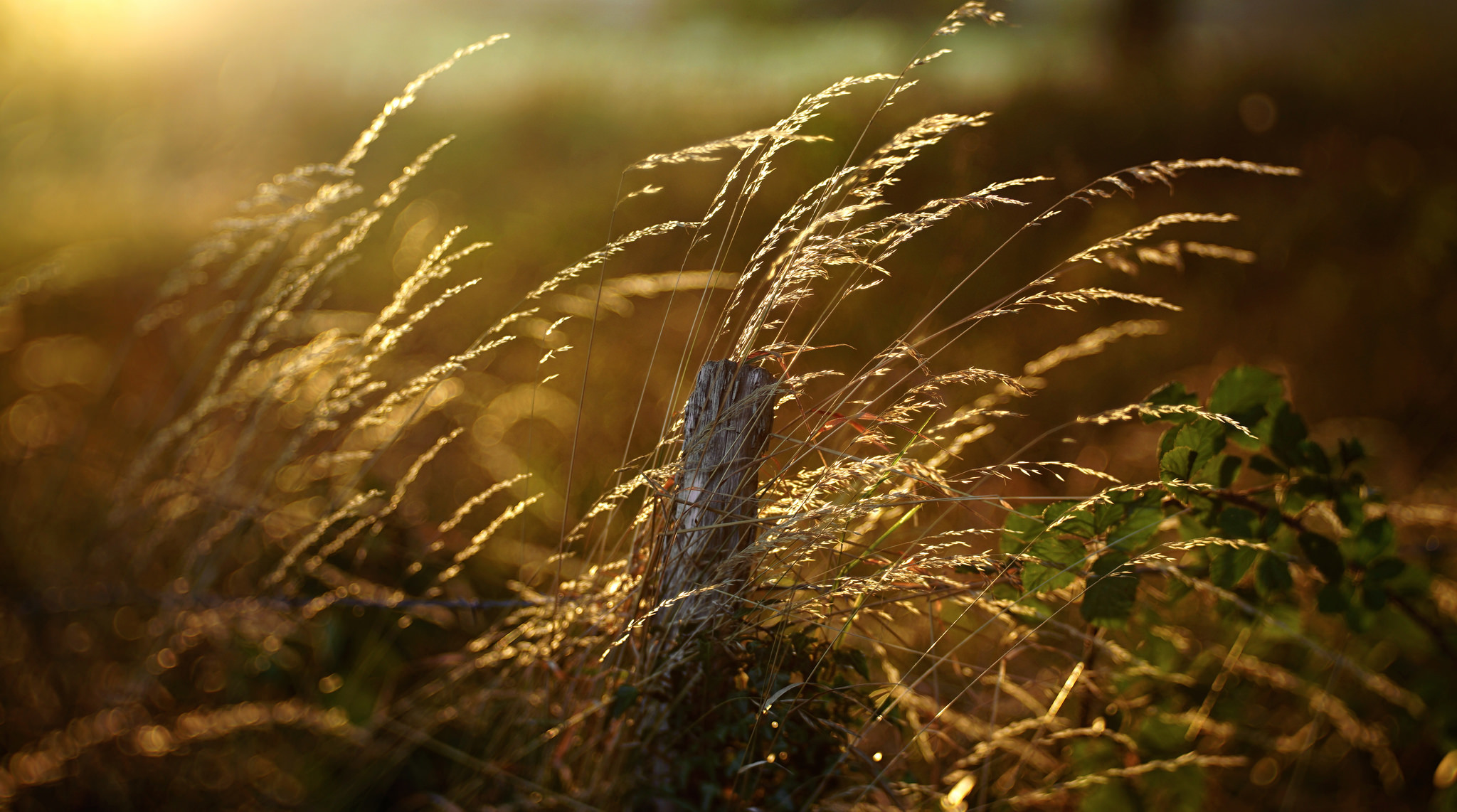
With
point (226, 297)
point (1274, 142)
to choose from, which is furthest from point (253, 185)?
point (1274, 142)

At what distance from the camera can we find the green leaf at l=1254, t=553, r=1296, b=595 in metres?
1.25

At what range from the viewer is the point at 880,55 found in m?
4.41

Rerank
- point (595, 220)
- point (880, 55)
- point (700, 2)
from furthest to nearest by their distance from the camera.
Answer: point (700, 2) → point (595, 220) → point (880, 55)

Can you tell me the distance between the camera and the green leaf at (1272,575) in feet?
4.09

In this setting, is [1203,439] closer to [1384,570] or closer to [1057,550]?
[1057,550]

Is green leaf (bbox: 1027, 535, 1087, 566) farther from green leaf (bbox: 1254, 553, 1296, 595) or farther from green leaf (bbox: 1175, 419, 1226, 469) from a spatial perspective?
green leaf (bbox: 1254, 553, 1296, 595)

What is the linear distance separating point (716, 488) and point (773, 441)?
23 centimetres

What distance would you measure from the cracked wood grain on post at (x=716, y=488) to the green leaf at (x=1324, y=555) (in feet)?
3.34

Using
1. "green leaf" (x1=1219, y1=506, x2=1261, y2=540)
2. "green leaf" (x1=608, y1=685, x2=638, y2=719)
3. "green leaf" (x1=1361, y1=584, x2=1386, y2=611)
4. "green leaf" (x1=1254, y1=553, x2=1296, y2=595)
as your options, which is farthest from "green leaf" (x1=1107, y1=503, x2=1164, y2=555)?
"green leaf" (x1=608, y1=685, x2=638, y2=719)

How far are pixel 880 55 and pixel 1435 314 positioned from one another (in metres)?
3.55

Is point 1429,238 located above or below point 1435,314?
above

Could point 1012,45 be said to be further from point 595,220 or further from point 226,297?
point 226,297

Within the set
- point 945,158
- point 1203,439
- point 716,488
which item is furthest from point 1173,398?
point 945,158

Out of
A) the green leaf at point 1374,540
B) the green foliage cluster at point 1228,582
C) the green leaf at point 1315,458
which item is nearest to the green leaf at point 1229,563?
the green foliage cluster at point 1228,582
